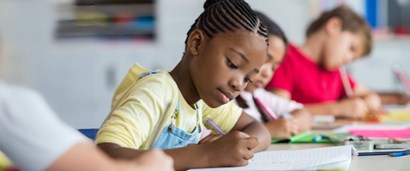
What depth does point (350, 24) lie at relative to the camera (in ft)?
7.20

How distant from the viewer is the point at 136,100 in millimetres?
889

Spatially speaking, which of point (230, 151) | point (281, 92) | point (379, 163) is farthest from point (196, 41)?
point (281, 92)

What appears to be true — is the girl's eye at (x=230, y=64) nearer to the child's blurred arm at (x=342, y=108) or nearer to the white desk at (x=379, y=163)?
the white desk at (x=379, y=163)

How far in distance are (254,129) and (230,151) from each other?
274 mm

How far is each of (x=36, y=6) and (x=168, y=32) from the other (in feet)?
1.88

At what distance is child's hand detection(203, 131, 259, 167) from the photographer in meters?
0.89

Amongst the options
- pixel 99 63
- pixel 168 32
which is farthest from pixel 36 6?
pixel 168 32

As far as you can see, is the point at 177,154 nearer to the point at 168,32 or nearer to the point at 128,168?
the point at 128,168

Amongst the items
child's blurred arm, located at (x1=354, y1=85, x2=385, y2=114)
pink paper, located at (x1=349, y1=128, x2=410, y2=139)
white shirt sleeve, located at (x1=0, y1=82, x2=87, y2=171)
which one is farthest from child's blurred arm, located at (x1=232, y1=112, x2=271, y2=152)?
child's blurred arm, located at (x1=354, y1=85, x2=385, y2=114)

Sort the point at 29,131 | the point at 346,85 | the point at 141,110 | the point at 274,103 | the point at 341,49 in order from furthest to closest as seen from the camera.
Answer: the point at 346,85 → the point at 341,49 → the point at 274,103 → the point at 141,110 → the point at 29,131

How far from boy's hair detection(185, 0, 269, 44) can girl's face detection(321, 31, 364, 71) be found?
1.19 meters

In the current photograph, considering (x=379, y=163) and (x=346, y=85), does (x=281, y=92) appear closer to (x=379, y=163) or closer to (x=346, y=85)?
(x=346, y=85)

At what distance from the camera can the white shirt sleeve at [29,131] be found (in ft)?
1.53

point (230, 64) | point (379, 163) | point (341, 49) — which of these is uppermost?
point (341, 49)
